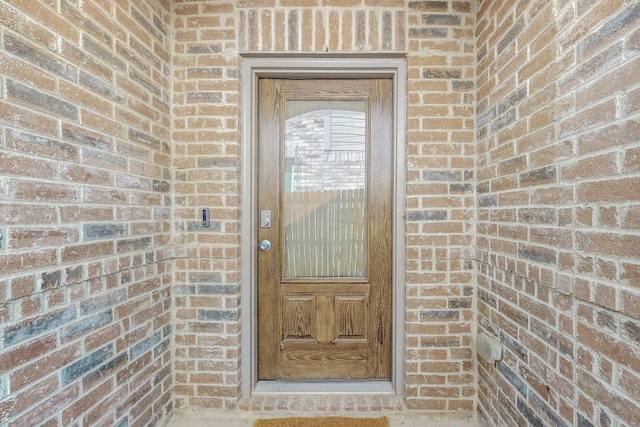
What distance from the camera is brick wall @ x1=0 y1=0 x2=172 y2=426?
102 cm

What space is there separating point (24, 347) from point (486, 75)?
7.46 ft

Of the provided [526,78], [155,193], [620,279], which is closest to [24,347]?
[155,193]

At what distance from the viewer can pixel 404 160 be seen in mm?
1891

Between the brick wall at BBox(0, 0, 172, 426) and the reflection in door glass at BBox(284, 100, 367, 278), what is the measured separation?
733mm

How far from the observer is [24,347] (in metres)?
1.04

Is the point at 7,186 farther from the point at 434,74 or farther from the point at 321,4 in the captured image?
the point at 434,74

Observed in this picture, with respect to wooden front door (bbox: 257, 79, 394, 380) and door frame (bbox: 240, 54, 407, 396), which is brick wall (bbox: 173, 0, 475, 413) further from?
wooden front door (bbox: 257, 79, 394, 380)

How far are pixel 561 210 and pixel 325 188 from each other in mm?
1230

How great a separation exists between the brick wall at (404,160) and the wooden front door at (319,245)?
0.23 m

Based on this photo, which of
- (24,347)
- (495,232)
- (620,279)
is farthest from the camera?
(495,232)

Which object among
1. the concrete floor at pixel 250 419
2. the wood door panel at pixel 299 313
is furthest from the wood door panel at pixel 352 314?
the concrete floor at pixel 250 419

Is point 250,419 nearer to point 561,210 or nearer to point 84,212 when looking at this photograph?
point 84,212

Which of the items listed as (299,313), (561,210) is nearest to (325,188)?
(299,313)

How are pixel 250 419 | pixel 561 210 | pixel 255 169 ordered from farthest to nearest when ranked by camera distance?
1. pixel 255 169
2. pixel 250 419
3. pixel 561 210
